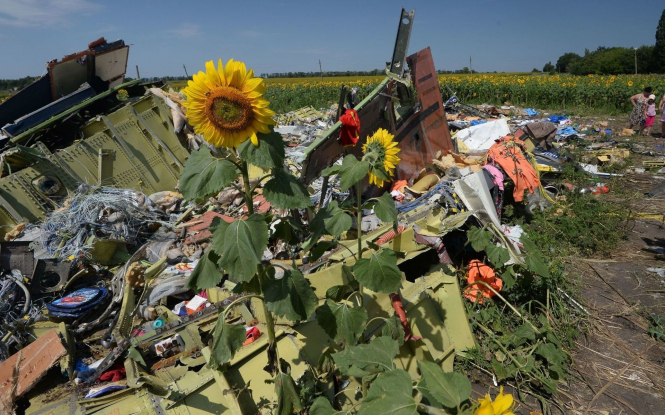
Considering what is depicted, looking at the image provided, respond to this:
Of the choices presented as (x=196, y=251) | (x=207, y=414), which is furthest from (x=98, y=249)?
(x=207, y=414)

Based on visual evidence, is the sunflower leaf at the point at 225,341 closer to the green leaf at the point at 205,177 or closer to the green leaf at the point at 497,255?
the green leaf at the point at 205,177

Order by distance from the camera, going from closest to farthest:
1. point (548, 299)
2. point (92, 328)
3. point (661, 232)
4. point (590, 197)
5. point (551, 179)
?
1. point (548, 299)
2. point (92, 328)
3. point (661, 232)
4. point (590, 197)
5. point (551, 179)

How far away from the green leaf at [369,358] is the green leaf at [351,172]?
0.68m

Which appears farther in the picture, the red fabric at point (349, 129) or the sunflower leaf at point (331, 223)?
the red fabric at point (349, 129)

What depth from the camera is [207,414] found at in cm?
207

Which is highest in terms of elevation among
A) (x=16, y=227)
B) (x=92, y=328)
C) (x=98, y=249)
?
(x=16, y=227)

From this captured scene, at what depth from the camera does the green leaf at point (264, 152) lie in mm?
1420

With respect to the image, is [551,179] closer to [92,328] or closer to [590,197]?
[590,197]

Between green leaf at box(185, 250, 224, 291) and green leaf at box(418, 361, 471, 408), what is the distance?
87 cm

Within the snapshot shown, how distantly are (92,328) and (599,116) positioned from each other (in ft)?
54.7

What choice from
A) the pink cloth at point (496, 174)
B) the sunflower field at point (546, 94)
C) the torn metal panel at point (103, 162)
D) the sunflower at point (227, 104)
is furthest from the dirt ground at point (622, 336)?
the sunflower field at point (546, 94)

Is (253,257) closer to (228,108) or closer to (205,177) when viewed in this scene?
(205,177)

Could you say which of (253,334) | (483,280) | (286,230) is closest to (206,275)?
(286,230)

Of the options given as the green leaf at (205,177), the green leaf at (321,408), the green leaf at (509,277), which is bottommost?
the green leaf at (509,277)
